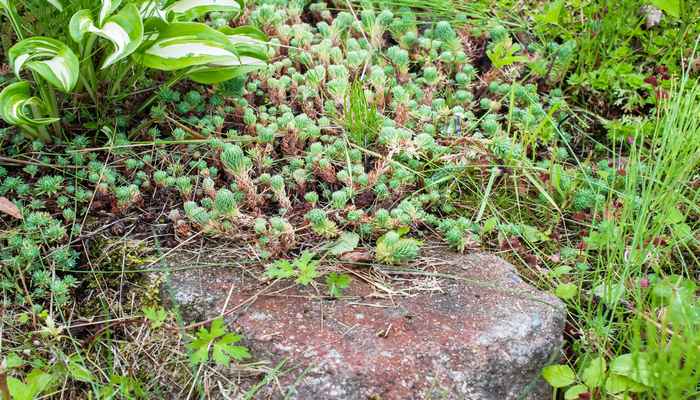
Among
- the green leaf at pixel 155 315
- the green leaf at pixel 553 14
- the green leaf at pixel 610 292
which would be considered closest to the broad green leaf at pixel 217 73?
the green leaf at pixel 155 315

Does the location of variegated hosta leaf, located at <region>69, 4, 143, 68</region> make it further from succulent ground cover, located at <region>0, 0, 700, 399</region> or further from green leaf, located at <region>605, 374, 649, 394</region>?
green leaf, located at <region>605, 374, 649, 394</region>

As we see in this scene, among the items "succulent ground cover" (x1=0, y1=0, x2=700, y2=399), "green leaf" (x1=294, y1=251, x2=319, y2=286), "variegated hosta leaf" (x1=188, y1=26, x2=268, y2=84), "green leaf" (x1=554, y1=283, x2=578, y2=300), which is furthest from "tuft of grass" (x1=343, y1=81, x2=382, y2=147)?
"green leaf" (x1=554, y1=283, x2=578, y2=300)

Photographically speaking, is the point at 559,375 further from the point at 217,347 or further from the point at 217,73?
the point at 217,73

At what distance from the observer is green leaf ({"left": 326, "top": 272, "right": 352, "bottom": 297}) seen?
6.94ft

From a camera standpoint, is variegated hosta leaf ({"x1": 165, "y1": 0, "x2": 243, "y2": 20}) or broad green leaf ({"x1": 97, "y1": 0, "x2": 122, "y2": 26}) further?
variegated hosta leaf ({"x1": 165, "y1": 0, "x2": 243, "y2": 20})

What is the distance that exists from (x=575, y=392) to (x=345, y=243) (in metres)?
0.83

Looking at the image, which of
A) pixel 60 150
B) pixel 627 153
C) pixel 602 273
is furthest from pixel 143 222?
pixel 627 153

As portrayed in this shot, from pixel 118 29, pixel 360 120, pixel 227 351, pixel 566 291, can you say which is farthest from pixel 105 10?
pixel 566 291

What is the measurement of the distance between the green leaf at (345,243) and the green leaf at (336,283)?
12cm

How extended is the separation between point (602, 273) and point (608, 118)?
0.91 m

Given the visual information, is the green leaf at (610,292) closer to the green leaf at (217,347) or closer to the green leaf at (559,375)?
the green leaf at (559,375)

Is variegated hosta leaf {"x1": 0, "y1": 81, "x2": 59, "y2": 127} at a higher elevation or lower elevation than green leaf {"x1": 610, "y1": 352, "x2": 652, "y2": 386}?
higher

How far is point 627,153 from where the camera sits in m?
2.86

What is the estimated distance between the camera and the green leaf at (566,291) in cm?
Answer: 219
